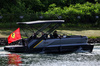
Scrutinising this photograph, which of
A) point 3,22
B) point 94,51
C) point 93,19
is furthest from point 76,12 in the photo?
point 94,51

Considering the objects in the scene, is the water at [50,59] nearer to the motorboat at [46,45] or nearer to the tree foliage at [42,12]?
the motorboat at [46,45]

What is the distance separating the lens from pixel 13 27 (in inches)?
1635

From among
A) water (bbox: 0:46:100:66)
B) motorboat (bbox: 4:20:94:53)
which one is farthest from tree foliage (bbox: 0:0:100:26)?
water (bbox: 0:46:100:66)

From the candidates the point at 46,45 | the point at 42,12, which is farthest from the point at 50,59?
the point at 42,12

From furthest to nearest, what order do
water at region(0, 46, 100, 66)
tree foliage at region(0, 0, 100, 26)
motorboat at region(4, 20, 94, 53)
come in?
1. tree foliage at region(0, 0, 100, 26)
2. motorboat at region(4, 20, 94, 53)
3. water at region(0, 46, 100, 66)

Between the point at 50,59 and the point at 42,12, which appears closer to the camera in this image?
the point at 50,59

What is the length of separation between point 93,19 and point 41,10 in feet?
29.3

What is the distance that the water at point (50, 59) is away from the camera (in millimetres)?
20661

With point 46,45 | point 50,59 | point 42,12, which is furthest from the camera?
point 42,12

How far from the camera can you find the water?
20661 mm

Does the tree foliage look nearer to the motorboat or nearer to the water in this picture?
the motorboat

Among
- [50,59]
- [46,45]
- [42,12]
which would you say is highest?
[46,45]

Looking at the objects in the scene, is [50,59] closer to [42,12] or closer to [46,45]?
[46,45]

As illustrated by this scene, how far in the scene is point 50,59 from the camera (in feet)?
72.9
